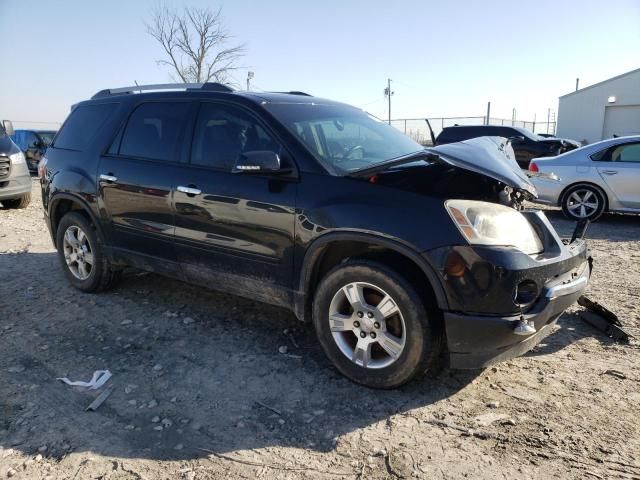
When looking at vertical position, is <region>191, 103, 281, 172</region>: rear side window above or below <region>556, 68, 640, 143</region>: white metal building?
below

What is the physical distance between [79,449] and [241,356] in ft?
4.15

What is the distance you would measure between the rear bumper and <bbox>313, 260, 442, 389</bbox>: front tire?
153 millimetres

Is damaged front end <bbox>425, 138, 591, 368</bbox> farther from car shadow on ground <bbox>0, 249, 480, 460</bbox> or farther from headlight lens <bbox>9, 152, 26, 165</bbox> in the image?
headlight lens <bbox>9, 152, 26, 165</bbox>

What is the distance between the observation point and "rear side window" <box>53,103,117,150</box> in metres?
4.80

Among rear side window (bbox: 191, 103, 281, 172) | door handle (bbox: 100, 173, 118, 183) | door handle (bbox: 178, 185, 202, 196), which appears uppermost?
rear side window (bbox: 191, 103, 281, 172)

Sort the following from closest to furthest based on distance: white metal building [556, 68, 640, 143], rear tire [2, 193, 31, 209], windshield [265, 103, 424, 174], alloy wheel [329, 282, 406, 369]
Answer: alloy wheel [329, 282, 406, 369], windshield [265, 103, 424, 174], rear tire [2, 193, 31, 209], white metal building [556, 68, 640, 143]

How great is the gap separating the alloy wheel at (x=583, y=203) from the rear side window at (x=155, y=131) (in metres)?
7.21

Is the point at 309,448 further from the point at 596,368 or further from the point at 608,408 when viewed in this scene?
the point at 596,368

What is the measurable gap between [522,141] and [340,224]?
13026 millimetres

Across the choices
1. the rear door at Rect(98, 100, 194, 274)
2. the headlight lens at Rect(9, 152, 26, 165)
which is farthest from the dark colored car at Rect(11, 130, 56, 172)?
the rear door at Rect(98, 100, 194, 274)

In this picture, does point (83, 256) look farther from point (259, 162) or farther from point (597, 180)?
point (597, 180)

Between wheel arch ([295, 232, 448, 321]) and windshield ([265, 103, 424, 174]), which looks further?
windshield ([265, 103, 424, 174])

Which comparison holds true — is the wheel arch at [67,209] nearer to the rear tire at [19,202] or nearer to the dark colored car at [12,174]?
the dark colored car at [12,174]

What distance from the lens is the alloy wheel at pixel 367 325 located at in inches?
118
